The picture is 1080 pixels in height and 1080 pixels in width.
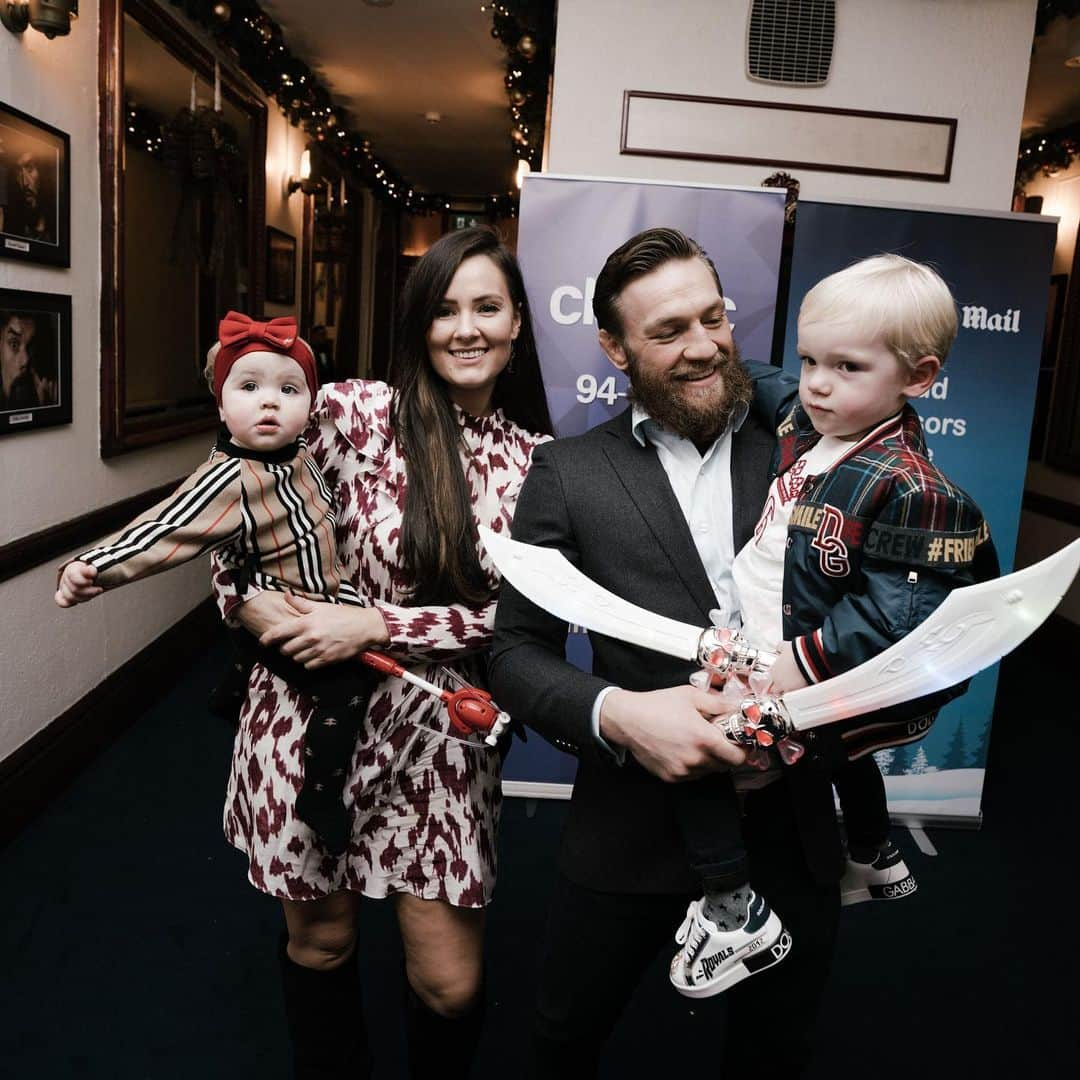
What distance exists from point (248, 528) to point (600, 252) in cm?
176

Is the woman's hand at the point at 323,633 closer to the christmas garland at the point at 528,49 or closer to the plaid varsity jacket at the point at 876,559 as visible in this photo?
the plaid varsity jacket at the point at 876,559

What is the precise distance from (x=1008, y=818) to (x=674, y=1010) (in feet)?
5.92

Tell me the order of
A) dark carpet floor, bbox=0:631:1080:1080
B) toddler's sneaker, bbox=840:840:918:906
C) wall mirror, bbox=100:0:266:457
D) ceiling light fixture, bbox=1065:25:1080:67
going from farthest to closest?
ceiling light fixture, bbox=1065:25:1080:67
wall mirror, bbox=100:0:266:457
dark carpet floor, bbox=0:631:1080:1080
toddler's sneaker, bbox=840:840:918:906

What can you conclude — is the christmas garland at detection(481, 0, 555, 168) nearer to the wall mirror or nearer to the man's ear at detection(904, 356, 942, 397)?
the wall mirror

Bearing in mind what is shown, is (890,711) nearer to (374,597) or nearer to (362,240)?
(374,597)

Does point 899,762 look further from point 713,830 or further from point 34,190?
point 34,190

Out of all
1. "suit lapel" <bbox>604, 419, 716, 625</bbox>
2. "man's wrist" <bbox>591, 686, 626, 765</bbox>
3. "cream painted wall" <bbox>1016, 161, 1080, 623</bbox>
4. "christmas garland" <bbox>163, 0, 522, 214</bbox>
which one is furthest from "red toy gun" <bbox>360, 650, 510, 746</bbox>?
"cream painted wall" <bbox>1016, 161, 1080, 623</bbox>

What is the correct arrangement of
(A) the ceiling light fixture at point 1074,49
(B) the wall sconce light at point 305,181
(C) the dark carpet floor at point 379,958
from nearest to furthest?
(C) the dark carpet floor at point 379,958 → (A) the ceiling light fixture at point 1074,49 → (B) the wall sconce light at point 305,181

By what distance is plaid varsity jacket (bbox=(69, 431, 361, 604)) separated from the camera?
4.59ft

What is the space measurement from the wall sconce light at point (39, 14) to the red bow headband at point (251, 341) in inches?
72.0

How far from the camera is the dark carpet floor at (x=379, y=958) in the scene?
2.20m

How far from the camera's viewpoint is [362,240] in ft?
33.7

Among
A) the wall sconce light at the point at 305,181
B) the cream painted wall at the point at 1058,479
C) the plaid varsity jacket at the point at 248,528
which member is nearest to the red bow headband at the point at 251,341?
the plaid varsity jacket at the point at 248,528

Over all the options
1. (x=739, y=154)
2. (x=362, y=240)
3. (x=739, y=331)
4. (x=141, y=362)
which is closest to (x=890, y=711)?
(x=739, y=331)
